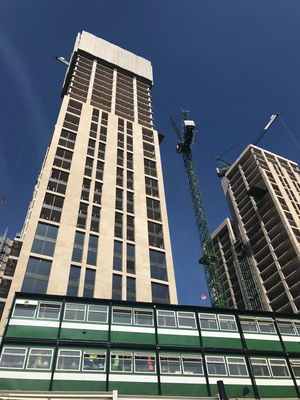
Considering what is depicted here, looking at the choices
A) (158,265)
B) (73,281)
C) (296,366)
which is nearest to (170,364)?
(296,366)

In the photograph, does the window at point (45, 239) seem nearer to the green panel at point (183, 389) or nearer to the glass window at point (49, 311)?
the glass window at point (49, 311)

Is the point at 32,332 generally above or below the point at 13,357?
above

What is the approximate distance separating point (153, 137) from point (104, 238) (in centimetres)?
3989

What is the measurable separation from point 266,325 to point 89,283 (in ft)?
84.3

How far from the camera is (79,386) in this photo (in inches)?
1101

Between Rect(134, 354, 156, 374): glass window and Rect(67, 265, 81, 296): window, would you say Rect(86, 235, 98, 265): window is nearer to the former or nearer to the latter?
Rect(67, 265, 81, 296): window

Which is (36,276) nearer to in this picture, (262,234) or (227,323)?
(227,323)

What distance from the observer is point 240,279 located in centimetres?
9869

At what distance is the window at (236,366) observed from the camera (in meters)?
32.0

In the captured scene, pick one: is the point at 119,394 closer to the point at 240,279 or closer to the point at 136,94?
the point at 240,279

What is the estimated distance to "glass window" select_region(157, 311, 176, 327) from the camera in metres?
33.8

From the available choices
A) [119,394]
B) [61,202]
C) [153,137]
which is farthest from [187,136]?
[119,394]

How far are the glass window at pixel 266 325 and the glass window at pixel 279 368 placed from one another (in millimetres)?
3137

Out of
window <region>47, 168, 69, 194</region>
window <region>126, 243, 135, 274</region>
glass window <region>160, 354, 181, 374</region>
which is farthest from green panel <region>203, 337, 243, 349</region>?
window <region>47, 168, 69, 194</region>
